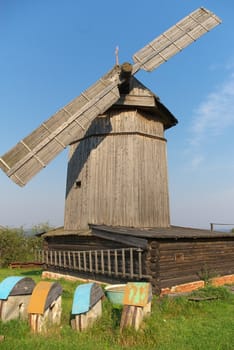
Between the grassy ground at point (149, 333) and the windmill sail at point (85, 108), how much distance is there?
17.3 ft

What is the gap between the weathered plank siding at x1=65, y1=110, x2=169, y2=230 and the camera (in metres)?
13.9

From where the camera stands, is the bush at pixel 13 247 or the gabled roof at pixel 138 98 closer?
the gabled roof at pixel 138 98

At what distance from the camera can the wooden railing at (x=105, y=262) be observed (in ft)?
37.3

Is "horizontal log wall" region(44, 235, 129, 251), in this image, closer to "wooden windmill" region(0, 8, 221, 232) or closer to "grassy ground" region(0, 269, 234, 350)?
"wooden windmill" region(0, 8, 221, 232)

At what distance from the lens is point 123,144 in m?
14.5

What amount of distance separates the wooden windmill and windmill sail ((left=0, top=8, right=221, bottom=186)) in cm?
4

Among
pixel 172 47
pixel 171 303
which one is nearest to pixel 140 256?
pixel 171 303

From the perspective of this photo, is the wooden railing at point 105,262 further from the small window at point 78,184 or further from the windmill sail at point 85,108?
the windmill sail at point 85,108

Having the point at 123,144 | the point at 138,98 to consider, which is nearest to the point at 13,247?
the point at 123,144

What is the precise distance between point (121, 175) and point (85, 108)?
3.22m

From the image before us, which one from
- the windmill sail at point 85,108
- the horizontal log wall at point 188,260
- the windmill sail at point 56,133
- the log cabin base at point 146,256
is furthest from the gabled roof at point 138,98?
the horizontal log wall at point 188,260

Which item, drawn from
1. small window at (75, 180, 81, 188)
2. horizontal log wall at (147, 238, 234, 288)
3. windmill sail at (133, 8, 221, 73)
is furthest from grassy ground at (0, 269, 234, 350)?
windmill sail at (133, 8, 221, 73)

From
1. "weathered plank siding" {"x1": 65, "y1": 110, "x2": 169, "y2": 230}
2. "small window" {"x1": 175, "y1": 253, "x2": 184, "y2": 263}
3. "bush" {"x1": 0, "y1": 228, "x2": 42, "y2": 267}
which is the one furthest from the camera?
"bush" {"x1": 0, "y1": 228, "x2": 42, "y2": 267}

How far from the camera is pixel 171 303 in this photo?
8391 millimetres
